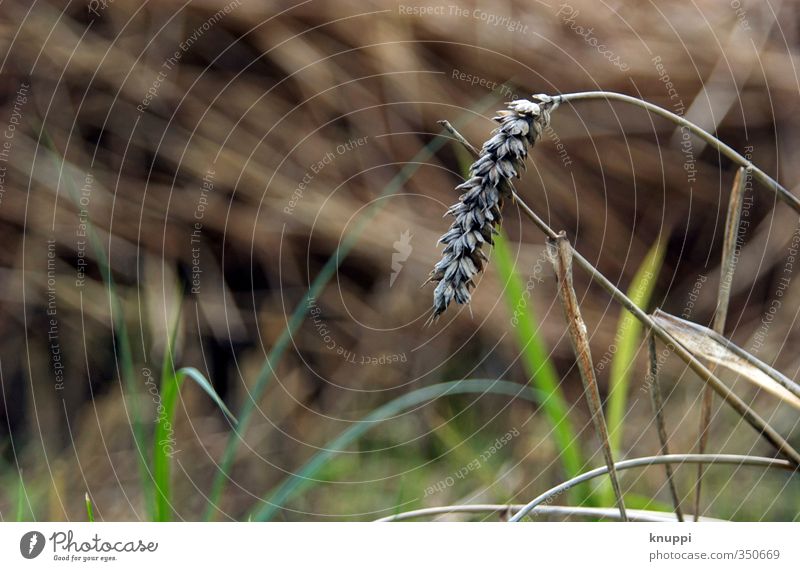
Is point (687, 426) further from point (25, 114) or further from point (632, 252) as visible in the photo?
point (25, 114)

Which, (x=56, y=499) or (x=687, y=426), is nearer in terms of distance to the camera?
(x=56, y=499)

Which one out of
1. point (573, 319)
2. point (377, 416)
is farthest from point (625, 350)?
point (377, 416)

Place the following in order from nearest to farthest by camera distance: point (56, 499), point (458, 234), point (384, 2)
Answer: point (458, 234) → point (56, 499) → point (384, 2)

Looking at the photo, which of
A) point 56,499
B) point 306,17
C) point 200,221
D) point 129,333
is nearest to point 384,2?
point 306,17

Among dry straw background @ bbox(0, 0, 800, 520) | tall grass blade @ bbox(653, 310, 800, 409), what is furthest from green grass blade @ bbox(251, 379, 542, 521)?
tall grass blade @ bbox(653, 310, 800, 409)

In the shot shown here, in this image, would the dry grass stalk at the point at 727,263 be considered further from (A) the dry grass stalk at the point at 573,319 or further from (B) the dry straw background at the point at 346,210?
(B) the dry straw background at the point at 346,210

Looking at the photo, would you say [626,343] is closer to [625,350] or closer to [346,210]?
[625,350]

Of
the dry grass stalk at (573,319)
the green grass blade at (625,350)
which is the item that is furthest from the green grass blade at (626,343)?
the dry grass stalk at (573,319)
